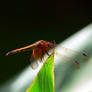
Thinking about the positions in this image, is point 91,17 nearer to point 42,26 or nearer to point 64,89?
point 42,26

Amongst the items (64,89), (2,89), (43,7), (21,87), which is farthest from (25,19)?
(64,89)

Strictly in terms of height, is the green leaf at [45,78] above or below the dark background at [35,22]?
below

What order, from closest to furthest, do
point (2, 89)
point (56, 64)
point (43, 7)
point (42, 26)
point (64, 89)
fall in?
point (64, 89), point (56, 64), point (2, 89), point (42, 26), point (43, 7)

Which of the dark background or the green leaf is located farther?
the dark background

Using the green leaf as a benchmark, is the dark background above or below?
above

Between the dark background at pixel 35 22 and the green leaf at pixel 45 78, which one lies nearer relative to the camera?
the green leaf at pixel 45 78
